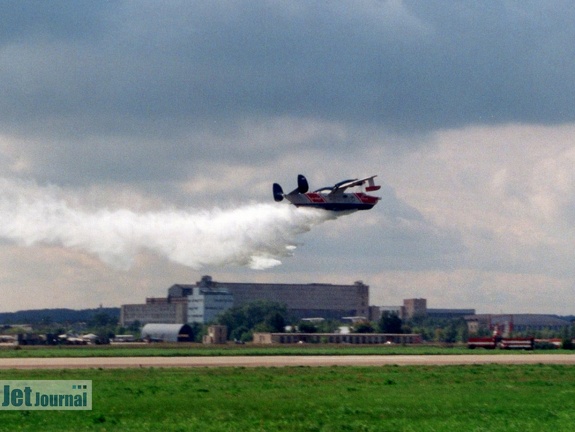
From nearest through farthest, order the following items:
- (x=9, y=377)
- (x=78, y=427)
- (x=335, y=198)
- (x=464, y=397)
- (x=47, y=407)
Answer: (x=78, y=427), (x=47, y=407), (x=464, y=397), (x=9, y=377), (x=335, y=198)

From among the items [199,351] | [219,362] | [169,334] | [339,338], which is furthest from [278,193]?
[169,334]

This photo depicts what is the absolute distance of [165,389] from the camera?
5003 centimetres

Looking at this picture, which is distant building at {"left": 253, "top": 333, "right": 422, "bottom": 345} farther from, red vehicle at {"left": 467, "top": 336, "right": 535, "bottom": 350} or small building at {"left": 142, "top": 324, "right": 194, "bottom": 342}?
red vehicle at {"left": 467, "top": 336, "right": 535, "bottom": 350}

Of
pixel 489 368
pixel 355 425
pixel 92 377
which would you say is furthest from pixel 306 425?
pixel 489 368

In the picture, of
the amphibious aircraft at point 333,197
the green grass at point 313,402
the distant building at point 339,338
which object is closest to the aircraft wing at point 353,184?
the amphibious aircraft at point 333,197

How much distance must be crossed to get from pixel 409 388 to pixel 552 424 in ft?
49.5

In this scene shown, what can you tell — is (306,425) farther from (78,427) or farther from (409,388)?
(409,388)

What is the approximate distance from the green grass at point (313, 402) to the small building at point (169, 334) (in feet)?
420

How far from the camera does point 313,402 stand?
4366 cm

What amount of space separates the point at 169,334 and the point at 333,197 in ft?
363

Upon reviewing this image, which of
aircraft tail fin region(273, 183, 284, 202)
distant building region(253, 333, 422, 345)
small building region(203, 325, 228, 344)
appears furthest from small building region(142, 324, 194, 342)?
aircraft tail fin region(273, 183, 284, 202)

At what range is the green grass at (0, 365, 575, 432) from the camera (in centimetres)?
3656

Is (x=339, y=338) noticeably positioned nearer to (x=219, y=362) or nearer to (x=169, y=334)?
(x=169, y=334)

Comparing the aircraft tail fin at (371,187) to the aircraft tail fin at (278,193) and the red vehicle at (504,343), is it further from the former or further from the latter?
the red vehicle at (504,343)
